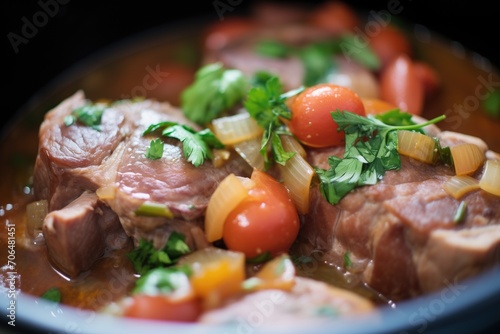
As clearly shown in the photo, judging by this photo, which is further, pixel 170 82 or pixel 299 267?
pixel 170 82

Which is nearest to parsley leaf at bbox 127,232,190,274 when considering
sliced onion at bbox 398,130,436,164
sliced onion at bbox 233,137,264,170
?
sliced onion at bbox 233,137,264,170

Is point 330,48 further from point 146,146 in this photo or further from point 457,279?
point 457,279

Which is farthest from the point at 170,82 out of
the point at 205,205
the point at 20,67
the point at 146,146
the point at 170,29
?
the point at 205,205

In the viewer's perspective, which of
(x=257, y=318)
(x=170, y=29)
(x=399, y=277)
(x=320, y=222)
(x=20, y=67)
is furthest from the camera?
(x=170, y=29)

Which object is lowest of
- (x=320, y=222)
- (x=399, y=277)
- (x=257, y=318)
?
(x=399, y=277)

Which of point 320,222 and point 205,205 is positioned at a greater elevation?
point 205,205

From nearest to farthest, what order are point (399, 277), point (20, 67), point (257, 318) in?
1. point (257, 318)
2. point (399, 277)
3. point (20, 67)

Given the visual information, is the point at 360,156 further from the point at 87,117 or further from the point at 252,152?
the point at 87,117

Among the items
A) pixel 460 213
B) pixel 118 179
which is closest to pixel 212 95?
pixel 118 179
